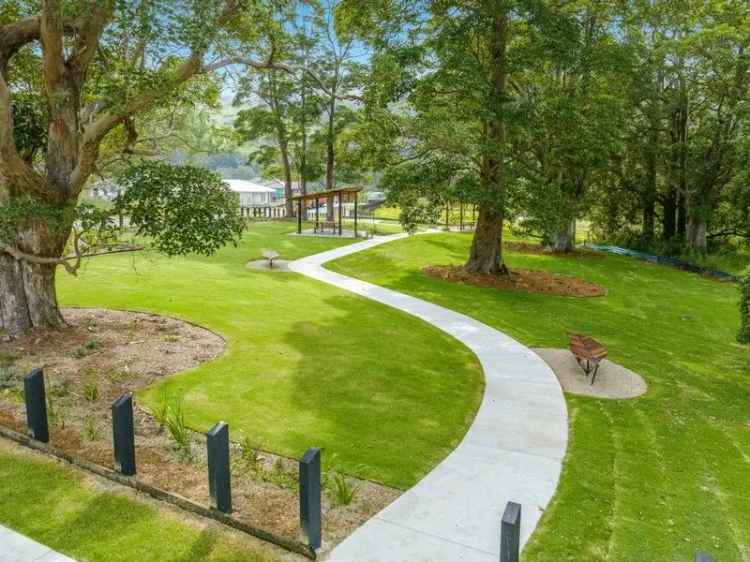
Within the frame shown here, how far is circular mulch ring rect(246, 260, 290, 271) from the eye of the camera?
20.5 m

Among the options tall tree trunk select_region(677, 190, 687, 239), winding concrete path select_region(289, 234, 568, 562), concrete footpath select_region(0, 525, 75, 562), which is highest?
tall tree trunk select_region(677, 190, 687, 239)

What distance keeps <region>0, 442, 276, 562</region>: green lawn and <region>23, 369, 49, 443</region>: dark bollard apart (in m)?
0.61

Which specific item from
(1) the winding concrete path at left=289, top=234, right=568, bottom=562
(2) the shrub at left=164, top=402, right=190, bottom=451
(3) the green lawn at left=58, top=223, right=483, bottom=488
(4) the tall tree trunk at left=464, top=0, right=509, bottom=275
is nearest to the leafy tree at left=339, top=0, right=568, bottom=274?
(4) the tall tree trunk at left=464, top=0, right=509, bottom=275

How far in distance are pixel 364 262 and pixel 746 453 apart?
1625cm

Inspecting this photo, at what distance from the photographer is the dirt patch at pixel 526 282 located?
1855 centimetres

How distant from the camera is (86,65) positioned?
9.59 meters

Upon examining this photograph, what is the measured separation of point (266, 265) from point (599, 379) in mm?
13910

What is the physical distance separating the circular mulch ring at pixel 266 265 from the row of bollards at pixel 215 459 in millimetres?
13787

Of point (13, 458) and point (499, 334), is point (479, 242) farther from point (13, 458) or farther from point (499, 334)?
point (13, 458)

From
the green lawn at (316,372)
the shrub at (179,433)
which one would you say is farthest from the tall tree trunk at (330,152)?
the shrub at (179,433)

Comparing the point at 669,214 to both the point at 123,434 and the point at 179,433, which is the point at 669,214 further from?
the point at 123,434

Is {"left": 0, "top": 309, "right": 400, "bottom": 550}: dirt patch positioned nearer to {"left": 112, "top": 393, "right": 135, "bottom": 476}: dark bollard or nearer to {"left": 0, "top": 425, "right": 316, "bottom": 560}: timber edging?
{"left": 0, "top": 425, "right": 316, "bottom": 560}: timber edging

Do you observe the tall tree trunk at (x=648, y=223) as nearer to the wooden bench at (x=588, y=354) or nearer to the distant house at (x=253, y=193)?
the wooden bench at (x=588, y=354)

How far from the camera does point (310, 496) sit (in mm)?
4695
